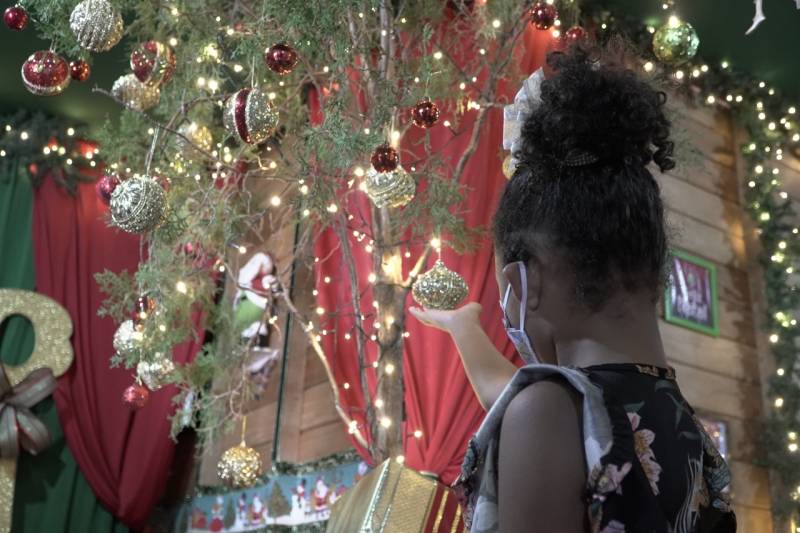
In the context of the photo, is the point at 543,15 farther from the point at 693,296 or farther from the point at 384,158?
the point at 693,296

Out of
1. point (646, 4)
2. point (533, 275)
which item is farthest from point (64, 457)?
point (533, 275)

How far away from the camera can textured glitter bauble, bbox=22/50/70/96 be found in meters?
2.44

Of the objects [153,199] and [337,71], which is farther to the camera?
[337,71]

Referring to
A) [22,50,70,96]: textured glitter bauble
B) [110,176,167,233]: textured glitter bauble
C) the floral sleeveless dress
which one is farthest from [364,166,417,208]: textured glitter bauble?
the floral sleeveless dress

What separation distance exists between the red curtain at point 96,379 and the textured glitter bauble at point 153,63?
6.14 ft

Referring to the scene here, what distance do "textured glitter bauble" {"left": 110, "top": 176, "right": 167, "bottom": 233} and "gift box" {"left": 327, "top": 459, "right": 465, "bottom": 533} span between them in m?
0.90

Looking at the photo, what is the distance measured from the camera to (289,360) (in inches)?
155

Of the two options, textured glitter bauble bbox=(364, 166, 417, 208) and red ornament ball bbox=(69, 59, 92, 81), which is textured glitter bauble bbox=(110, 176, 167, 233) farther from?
textured glitter bauble bbox=(364, 166, 417, 208)

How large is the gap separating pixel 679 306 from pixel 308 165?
6.61 ft

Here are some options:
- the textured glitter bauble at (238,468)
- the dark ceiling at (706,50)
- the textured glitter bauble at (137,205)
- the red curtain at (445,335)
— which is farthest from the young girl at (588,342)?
the dark ceiling at (706,50)

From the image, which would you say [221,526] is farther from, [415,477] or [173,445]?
[415,477]

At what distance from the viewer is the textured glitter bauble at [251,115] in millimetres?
2277

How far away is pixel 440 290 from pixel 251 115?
704 mm

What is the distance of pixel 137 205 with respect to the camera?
2.32 metres
